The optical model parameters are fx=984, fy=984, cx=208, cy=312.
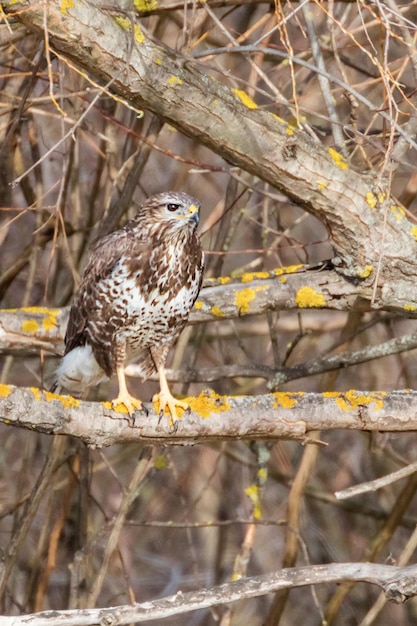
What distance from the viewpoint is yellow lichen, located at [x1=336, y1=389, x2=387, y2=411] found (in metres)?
3.50

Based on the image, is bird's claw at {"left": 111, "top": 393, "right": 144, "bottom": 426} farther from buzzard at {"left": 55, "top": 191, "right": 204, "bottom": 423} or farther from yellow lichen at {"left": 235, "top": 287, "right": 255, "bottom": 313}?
yellow lichen at {"left": 235, "top": 287, "right": 255, "bottom": 313}

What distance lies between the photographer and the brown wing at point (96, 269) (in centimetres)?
414

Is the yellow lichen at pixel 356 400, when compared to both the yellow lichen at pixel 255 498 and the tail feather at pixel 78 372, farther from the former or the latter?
the yellow lichen at pixel 255 498

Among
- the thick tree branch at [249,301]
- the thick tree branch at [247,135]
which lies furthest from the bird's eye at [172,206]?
the thick tree branch at [247,135]

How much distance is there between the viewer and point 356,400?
3.51 m

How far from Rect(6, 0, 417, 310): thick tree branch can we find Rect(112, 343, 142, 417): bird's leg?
0.98m

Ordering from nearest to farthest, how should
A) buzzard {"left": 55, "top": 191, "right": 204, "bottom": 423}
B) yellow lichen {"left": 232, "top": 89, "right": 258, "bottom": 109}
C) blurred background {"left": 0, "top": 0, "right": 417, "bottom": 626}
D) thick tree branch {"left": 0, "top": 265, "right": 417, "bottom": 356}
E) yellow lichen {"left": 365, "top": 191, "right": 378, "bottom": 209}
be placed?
yellow lichen {"left": 232, "top": 89, "right": 258, "bottom": 109}
yellow lichen {"left": 365, "top": 191, "right": 378, "bottom": 209}
thick tree branch {"left": 0, "top": 265, "right": 417, "bottom": 356}
buzzard {"left": 55, "top": 191, "right": 204, "bottom": 423}
blurred background {"left": 0, "top": 0, "right": 417, "bottom": 626}

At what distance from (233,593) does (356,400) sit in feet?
3.00

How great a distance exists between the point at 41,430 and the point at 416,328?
4070 mm

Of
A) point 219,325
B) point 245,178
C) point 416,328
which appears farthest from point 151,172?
point 416,328

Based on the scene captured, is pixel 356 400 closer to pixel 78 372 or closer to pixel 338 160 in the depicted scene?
pixel 338 160

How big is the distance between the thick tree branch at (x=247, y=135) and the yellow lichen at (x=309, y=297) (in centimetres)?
16

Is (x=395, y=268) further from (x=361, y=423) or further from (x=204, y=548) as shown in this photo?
(x=204, y=548)

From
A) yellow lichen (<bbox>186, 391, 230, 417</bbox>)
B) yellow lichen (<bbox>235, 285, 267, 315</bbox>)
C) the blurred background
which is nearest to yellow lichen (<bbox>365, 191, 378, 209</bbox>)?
yellow lichen (<bbox>235, 285, 267, 315</bbox>)
